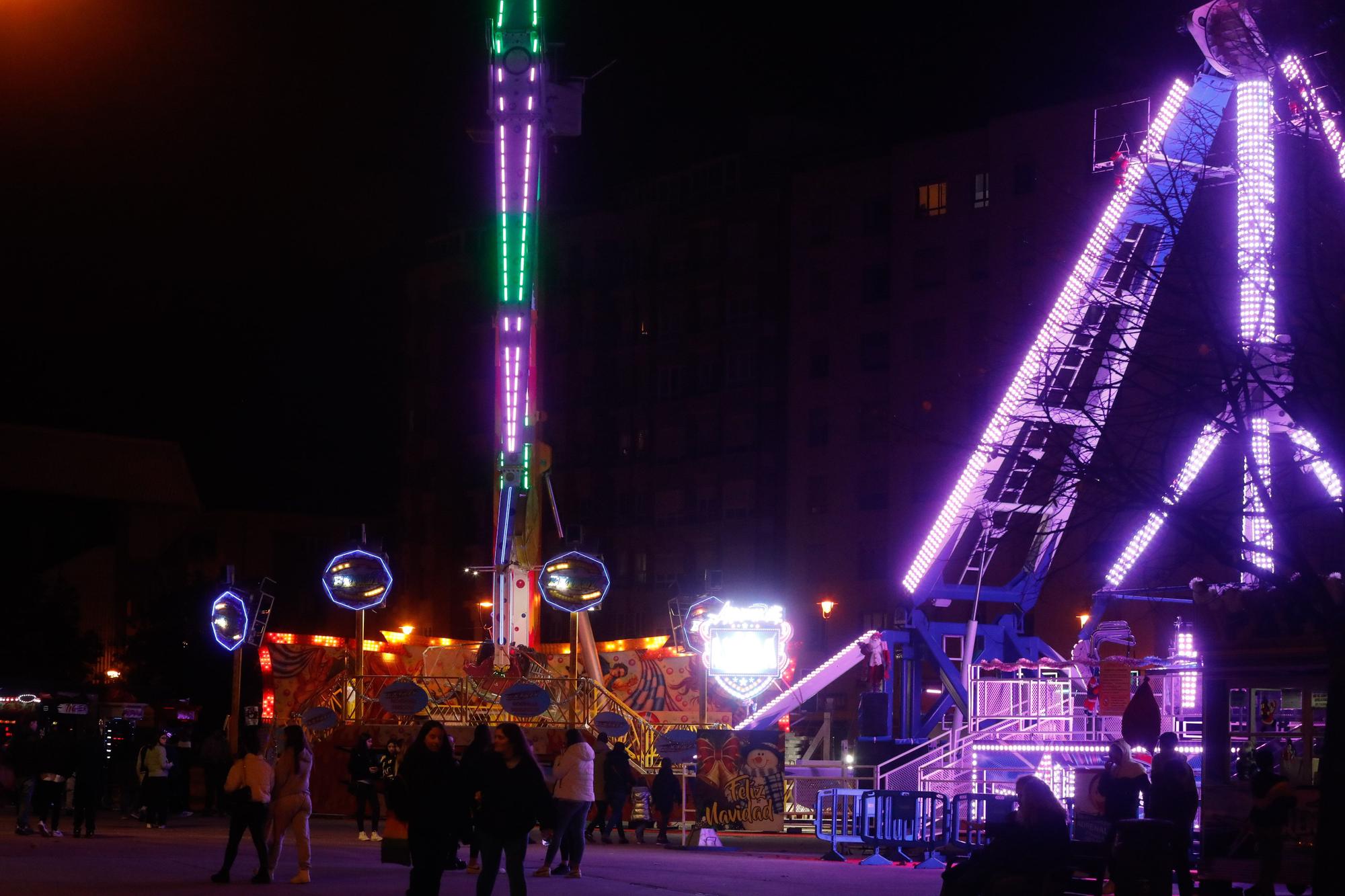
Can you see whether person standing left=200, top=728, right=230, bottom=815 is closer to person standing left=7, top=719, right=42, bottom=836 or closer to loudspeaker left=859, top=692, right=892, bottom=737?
person standing left=7, top=719, right=42, bottom=836

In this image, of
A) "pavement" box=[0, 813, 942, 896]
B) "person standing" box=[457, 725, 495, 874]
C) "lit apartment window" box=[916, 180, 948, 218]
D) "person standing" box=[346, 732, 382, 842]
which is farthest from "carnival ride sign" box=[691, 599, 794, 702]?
"lit apartment window" box=[916, 180, 948, 218]

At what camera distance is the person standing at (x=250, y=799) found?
1775 centimetres

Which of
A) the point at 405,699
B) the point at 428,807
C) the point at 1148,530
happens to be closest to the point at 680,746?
the point at 405,699

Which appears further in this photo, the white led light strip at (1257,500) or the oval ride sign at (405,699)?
the oval ride sign at (405,699)

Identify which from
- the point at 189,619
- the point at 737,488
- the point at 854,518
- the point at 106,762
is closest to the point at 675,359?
the point at 737,488

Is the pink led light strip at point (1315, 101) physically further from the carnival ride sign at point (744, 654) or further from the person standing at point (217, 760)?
the person standing at point (217, 760)

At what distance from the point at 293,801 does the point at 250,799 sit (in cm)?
47

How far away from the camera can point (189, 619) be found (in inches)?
2630

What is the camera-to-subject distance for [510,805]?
46.4 feet

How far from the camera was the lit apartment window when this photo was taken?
2296 inches

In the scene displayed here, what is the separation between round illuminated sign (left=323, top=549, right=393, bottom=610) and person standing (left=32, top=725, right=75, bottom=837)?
344 inches

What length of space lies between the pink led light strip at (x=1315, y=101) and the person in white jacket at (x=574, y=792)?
32.0 ft

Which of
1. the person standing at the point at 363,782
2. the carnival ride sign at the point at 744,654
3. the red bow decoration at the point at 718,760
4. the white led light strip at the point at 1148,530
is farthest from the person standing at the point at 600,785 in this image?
the white led light strip at the point at 1148,530

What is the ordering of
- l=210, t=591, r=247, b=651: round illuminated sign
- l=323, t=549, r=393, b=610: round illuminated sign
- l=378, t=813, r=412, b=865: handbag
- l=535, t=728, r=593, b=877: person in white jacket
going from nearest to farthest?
l=378, t=813, r=412, b=865: handbag → l=535, t=728, r=593, b=877: person in white jacket → l=323, t=549, r=393, b=610: round illuminated sign → l=210, t=591, r=247, b=651: round illuminated sign
